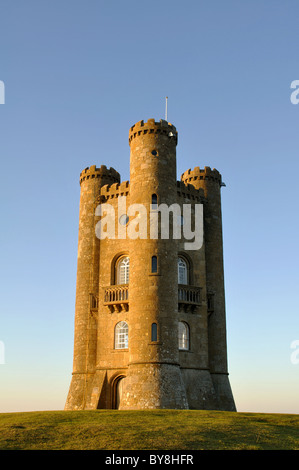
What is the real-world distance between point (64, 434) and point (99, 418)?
408cm

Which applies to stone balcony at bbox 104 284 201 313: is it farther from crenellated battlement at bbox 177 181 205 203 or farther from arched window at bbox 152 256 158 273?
crenellated battlement at bbox 177 181 205 203

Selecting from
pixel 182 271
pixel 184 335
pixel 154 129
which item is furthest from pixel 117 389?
pixel 154 129

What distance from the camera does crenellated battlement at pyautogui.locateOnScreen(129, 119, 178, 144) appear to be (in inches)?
1639

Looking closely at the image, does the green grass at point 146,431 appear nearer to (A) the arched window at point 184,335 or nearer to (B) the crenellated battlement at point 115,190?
(A) the arched window at point 184,335

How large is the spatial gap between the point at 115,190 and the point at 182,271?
9.01 m

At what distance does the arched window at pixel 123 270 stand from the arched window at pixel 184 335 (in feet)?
18.3

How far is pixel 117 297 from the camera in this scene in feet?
138

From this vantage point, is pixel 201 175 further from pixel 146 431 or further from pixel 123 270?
pixel 146 431

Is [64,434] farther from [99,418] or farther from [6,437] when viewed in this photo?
[99,418]
